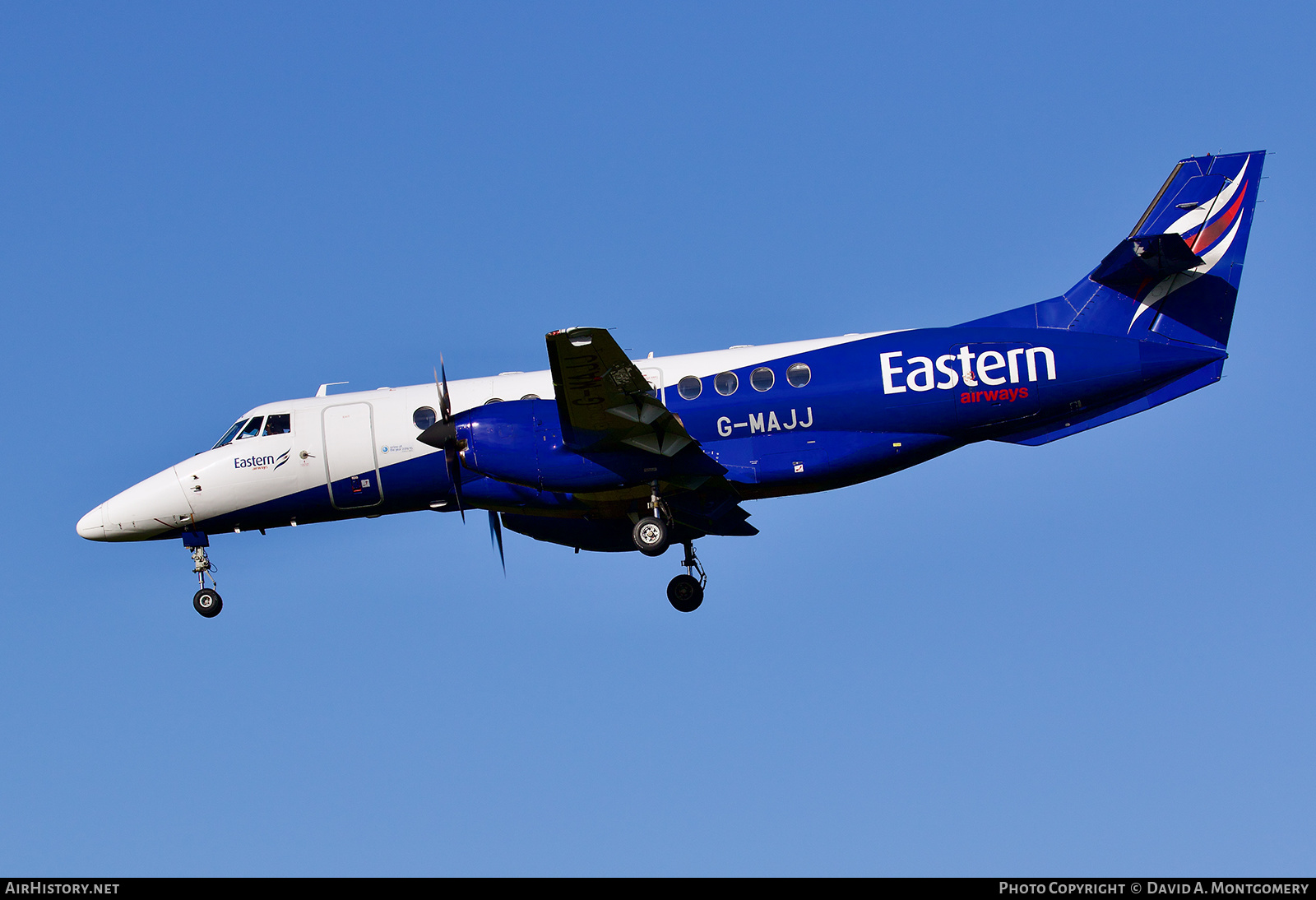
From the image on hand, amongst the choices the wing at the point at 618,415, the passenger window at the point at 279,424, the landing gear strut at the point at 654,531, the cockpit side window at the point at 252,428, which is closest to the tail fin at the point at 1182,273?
the wing at the point at 618,415

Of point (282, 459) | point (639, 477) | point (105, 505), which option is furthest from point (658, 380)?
point (105, 505)

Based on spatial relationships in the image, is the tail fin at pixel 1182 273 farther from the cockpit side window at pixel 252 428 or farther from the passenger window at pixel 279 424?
the cockpit side window at pixel 252 428

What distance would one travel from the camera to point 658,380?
76.6 feet

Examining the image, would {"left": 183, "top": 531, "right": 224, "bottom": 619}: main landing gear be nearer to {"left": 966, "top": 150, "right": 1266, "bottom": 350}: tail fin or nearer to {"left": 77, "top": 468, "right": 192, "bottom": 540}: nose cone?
{"left": 77, "top": 468, "right": 192, "bottom": 540}: nose cone

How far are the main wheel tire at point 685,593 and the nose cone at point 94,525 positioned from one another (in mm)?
10279

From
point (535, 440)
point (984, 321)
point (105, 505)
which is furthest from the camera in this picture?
point (105, 505)

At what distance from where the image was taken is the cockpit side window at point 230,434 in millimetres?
25219

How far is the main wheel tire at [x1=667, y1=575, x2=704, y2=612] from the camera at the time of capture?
2564 cm

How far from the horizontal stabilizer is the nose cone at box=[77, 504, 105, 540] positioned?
17767 millimetres

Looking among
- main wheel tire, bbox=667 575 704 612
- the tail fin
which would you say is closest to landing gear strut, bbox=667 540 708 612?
main wheel tire, bbox=667 575 704 612

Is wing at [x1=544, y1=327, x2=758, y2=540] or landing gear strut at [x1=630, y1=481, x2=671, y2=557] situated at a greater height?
wing at [x1=544, y1=327, x2=758, y2=540]

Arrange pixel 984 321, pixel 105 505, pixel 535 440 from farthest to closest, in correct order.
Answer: pixel 105 505 → pixel 984 321 → pixel 535 440
